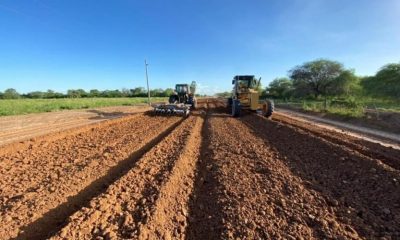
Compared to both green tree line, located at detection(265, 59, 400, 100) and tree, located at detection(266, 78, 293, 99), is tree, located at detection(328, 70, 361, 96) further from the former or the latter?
tree, located at detection(266, 78, 293, 99)

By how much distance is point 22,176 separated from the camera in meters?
5.77

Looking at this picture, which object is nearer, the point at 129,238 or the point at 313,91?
the point at 129,238

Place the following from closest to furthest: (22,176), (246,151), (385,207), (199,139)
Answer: (385,207)
(22,176)
(246,151)
(199,139)

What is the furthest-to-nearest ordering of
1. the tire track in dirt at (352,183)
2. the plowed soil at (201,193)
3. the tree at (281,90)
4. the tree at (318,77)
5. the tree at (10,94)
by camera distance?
1. the tree at (10,94)
2. the tree at (281,90)
3. the tree at (318,77)
4. the tire track in dirt at (352,183)
5. the plowed soil at (201,193)

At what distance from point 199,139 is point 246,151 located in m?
2.49

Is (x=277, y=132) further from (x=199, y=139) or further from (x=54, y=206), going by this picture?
(x=54, y=206)

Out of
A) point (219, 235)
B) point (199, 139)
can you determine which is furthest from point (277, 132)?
point (219, 235)

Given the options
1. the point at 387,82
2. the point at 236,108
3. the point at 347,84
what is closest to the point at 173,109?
the point at 236,108

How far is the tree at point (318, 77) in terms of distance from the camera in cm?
4659

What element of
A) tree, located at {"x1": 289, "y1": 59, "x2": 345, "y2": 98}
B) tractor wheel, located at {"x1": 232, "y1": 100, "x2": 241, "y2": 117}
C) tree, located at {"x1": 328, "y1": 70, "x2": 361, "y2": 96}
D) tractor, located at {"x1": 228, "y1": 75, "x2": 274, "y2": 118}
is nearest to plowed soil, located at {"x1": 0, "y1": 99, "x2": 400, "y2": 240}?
tractor, located at {"x1": 228, "y1": 75, "x2": 274, "y2": 118}

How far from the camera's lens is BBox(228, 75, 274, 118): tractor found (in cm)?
1658

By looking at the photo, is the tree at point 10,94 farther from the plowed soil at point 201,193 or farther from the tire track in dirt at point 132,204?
the tire track in dirt at point 132,204

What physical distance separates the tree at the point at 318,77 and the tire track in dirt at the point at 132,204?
46.4 metres

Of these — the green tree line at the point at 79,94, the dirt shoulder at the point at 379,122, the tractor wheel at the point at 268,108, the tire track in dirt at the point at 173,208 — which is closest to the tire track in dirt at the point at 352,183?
the tire track in dirt at the point at 173,208
